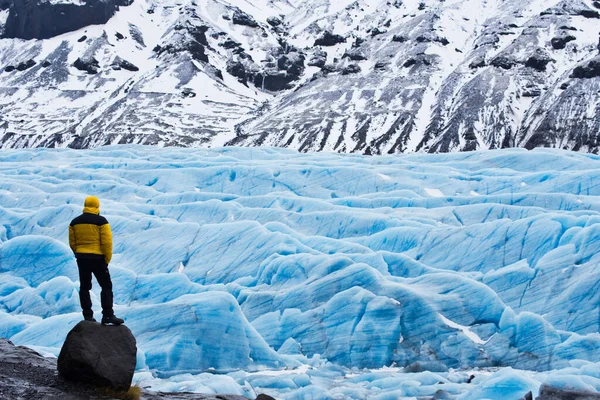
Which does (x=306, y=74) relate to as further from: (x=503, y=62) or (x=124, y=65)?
(x=503, y=62)

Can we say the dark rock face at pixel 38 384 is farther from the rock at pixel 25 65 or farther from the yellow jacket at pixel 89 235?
the rock at pixel 25 65

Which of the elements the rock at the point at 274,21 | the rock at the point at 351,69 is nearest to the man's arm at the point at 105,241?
the rock at the point at 351,69

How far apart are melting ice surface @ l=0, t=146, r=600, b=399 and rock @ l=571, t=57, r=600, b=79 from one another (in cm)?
6315

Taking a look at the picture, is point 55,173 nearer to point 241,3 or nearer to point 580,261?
point 580,261

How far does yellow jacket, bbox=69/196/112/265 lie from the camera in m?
8.86

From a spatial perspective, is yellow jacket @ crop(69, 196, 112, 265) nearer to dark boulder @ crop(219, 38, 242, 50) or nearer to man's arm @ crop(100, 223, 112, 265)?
man's arm @ crop(100, 223, 112, 265)

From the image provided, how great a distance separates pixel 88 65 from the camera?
12438 centimetres

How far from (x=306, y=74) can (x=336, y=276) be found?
11278cm

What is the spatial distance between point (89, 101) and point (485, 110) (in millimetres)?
60199

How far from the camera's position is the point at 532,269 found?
17.5 meters

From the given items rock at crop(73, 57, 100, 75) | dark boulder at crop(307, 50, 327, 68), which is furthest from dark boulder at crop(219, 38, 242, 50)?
rock at crop(73, 57, 100, 75)

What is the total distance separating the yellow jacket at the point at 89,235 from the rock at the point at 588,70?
3394 inches

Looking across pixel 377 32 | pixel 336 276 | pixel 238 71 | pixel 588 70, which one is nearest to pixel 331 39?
pixel 377 32

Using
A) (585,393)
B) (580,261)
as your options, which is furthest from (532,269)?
(585,393)
